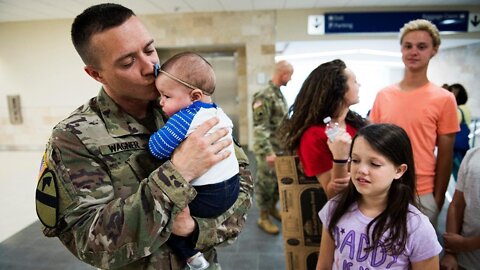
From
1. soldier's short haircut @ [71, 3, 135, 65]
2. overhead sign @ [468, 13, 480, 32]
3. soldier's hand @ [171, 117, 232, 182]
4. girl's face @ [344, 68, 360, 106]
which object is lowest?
soldier's hand @ [171, 117, 232, 182]

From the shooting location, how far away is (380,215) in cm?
117

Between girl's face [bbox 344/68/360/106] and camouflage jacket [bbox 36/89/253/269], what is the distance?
37.2 inches

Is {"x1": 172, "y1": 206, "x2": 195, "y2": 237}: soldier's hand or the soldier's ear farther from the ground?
the soldier's ear

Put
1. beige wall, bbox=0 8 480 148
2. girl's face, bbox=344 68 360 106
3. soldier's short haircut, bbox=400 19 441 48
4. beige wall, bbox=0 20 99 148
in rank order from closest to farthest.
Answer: girl's face, bbox=344 68 360 106 < soldier's short haircut, bbox=400 19 441 48 < beige wall, bbox=0 8 480 148 < beige wall, bbox=0 20 99 148

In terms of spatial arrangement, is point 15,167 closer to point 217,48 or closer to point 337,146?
point 217,48

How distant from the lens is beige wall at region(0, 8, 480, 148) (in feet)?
19.8

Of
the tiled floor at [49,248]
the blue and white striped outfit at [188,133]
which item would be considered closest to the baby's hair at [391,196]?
the blue and white striped outfit at [188,133]

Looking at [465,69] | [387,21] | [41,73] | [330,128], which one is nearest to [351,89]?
[330,128]

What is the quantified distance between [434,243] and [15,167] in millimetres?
6795

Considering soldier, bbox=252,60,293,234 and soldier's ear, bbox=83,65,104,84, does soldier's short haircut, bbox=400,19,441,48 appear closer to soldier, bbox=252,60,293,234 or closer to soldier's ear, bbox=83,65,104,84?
soldier, bbox=252,60,293,234

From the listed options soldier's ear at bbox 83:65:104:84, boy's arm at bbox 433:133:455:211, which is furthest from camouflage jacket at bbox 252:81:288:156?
soldier's ear at bbox 83:65:104:84

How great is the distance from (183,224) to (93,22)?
61 centimetres

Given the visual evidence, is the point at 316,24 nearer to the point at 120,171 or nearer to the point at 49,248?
the point at 49,248

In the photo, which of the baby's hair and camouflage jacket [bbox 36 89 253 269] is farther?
the baby's hair
